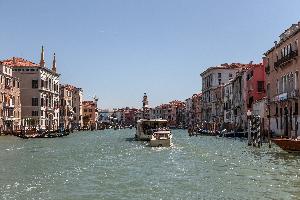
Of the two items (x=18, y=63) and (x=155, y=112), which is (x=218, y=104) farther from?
(x=155, y=112)

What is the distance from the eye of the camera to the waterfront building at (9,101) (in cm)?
6025

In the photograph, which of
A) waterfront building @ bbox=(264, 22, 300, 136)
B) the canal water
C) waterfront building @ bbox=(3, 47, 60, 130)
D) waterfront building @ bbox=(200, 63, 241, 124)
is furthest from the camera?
waterfront building @ bbox=(200, 63, 241, 124)

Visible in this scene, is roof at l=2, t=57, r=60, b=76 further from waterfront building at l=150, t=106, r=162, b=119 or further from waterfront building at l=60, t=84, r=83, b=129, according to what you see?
waterfront building at l=150, t=106, r=162, b=119

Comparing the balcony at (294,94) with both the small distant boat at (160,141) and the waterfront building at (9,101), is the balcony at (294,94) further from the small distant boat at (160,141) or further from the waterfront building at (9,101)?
the waterfront building at (9,101)

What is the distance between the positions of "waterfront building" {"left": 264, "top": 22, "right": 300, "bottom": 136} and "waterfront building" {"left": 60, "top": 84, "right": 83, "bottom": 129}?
51.3m

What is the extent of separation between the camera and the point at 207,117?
103m

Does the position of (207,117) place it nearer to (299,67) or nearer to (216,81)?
(216,81)

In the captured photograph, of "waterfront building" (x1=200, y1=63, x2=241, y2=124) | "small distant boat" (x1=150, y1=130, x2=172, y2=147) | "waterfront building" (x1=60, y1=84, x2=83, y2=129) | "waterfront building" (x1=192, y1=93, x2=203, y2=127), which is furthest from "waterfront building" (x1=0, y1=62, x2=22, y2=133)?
"waterfront building" (x1=192, y1=93, x2=203, y2=127)

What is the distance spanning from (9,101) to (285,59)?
37.2 m

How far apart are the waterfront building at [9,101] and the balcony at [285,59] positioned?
112 ft

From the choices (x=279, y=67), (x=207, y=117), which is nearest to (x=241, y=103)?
(x=279, y=67)

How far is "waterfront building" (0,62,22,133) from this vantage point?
60250 mm

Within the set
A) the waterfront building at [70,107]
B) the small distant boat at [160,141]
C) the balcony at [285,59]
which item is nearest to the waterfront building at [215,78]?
the waterfront building at [70,107]

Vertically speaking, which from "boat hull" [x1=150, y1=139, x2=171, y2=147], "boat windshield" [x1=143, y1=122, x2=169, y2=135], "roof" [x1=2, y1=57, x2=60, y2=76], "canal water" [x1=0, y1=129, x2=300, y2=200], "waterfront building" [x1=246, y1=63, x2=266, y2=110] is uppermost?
"roof" [x1=2, y1=57, x2=60, y2=76]
